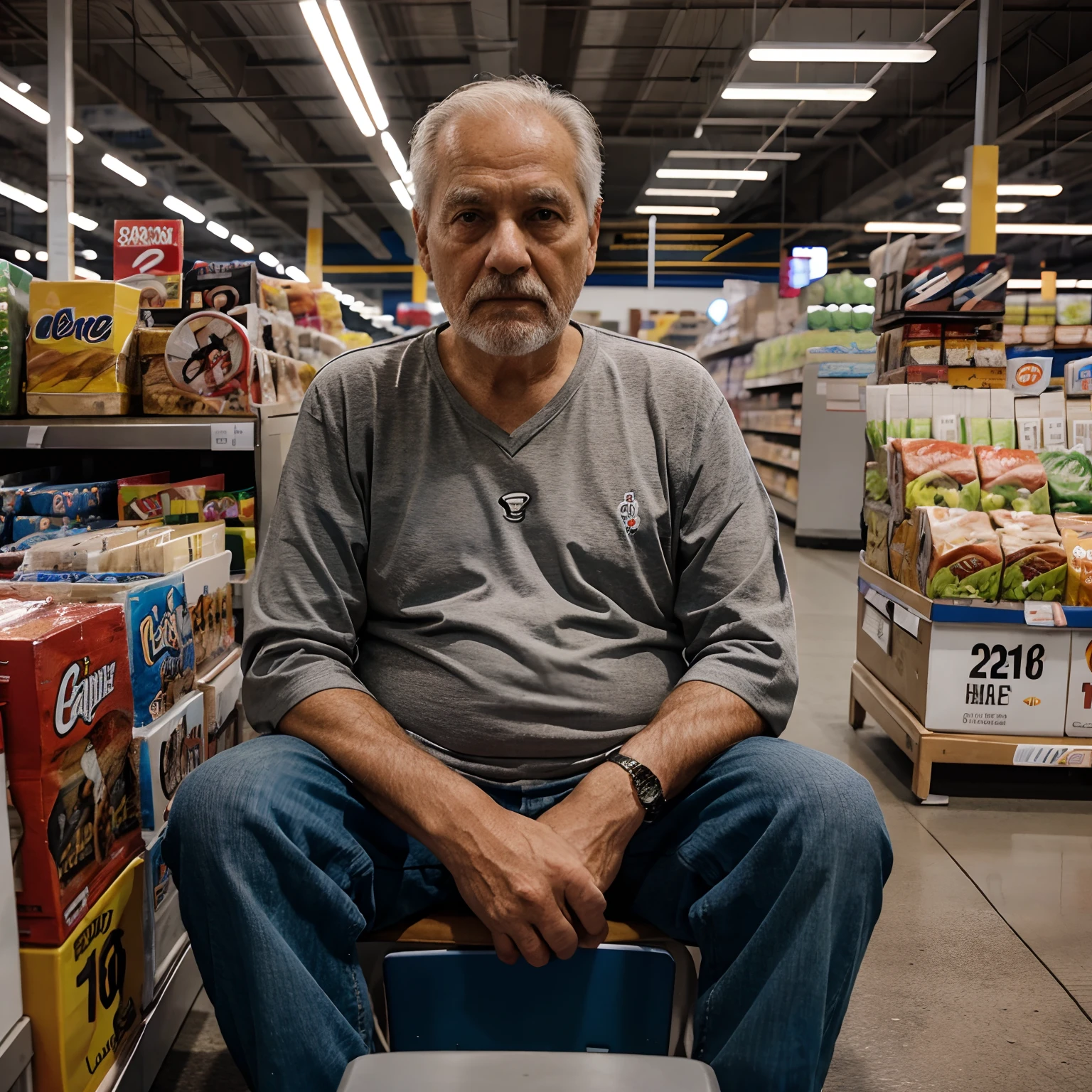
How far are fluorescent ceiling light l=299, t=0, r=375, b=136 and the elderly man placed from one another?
6.17m

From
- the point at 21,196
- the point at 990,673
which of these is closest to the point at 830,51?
the point at 990,673

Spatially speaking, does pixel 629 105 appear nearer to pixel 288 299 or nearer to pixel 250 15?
pixel 250 15

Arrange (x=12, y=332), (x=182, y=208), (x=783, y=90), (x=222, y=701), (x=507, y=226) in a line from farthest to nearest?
1. (x=182, y=208)
2. (x=783, y=90)
3. (x=12, y=332)
4. (x=222, y=701)
5. (x=507, y=226)

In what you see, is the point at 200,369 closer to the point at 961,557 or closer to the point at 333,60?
the point at 961,557

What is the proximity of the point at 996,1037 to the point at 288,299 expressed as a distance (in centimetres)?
377

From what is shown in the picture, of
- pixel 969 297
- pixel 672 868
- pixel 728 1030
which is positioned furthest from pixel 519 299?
pixel 969 297

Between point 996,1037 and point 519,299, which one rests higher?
point 519,299

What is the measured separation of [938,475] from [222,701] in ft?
7.22

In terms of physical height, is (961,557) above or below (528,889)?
above

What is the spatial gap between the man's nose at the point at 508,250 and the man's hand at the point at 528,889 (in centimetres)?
81

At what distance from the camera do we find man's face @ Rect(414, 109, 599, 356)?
1489 millimetres

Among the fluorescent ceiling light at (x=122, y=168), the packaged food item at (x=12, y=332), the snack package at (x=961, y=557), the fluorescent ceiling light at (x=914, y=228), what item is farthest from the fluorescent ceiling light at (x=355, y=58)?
the fluorescent ceiling light at (x=914, y=228)

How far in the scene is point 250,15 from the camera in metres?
11.8

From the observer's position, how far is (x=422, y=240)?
1648mm
